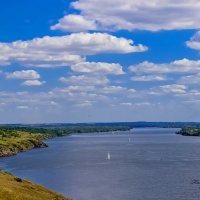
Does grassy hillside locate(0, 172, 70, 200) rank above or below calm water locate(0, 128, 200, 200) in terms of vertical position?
above

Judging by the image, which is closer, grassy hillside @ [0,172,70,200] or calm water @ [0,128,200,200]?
grassy hillside @ [0,172,70,200]

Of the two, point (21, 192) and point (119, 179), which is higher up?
point (21, 192)

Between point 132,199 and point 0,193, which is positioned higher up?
point 0,193

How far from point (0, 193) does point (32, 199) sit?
263 inches

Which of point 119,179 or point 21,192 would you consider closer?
point 21,192

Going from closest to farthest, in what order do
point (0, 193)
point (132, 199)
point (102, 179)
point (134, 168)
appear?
point (0, 193), point (132, 199), point (102, 179), point (134, 168)

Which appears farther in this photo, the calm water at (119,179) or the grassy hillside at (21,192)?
the calm water at (119,179)

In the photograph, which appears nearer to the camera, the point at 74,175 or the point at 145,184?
the point at 145,184

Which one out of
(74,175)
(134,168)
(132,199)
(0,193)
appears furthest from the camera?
(134,168)

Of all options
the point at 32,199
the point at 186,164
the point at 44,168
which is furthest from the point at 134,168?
the point at 32,199

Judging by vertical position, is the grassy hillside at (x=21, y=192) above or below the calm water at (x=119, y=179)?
above

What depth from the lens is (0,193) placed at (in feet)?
257

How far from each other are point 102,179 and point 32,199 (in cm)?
6729

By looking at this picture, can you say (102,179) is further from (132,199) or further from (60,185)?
(132,199)
